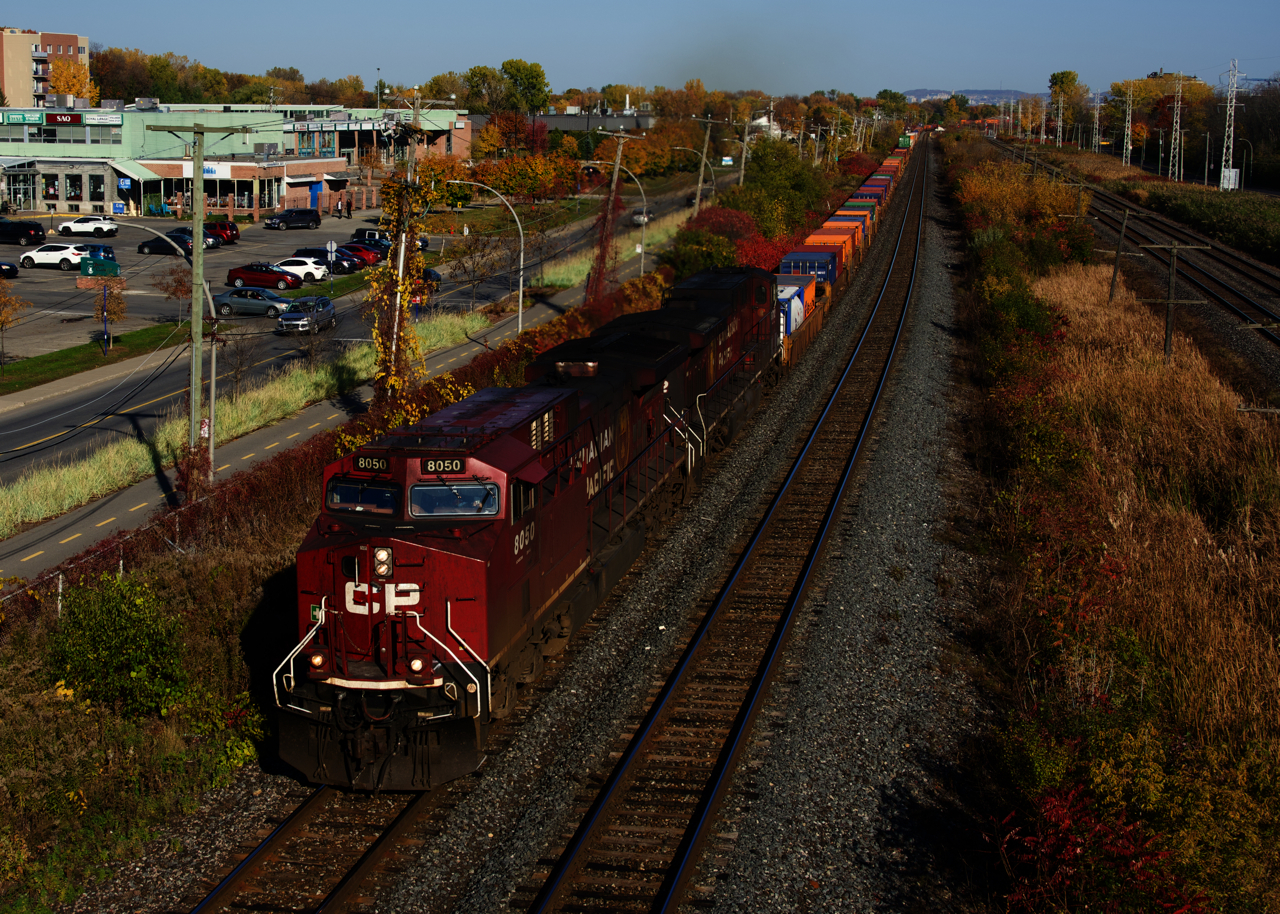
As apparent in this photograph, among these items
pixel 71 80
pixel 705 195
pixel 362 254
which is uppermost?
pixel 71 80

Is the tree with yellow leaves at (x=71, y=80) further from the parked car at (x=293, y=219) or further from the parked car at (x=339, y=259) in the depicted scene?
the parked car at (x=339, y=259)

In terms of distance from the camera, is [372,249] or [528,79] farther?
[528,79]

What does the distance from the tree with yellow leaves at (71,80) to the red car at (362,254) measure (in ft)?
341

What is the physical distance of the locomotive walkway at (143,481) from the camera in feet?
78.9

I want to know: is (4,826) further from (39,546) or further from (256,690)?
(39,546)

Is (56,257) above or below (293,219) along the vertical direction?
below

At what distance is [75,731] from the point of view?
14555 millimetres

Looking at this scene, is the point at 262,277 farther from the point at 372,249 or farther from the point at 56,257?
the point at 56,257

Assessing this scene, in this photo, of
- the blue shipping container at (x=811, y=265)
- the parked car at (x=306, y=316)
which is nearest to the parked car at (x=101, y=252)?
the parked car at (x=306, y=316)

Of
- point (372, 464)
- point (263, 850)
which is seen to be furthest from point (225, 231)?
point (263, 850)

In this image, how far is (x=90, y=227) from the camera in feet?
244

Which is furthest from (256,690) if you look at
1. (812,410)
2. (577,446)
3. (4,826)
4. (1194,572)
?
(812,410)

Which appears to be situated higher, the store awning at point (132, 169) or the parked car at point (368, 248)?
the store awning at point (132, 169)

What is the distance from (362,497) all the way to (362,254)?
2308 inches
